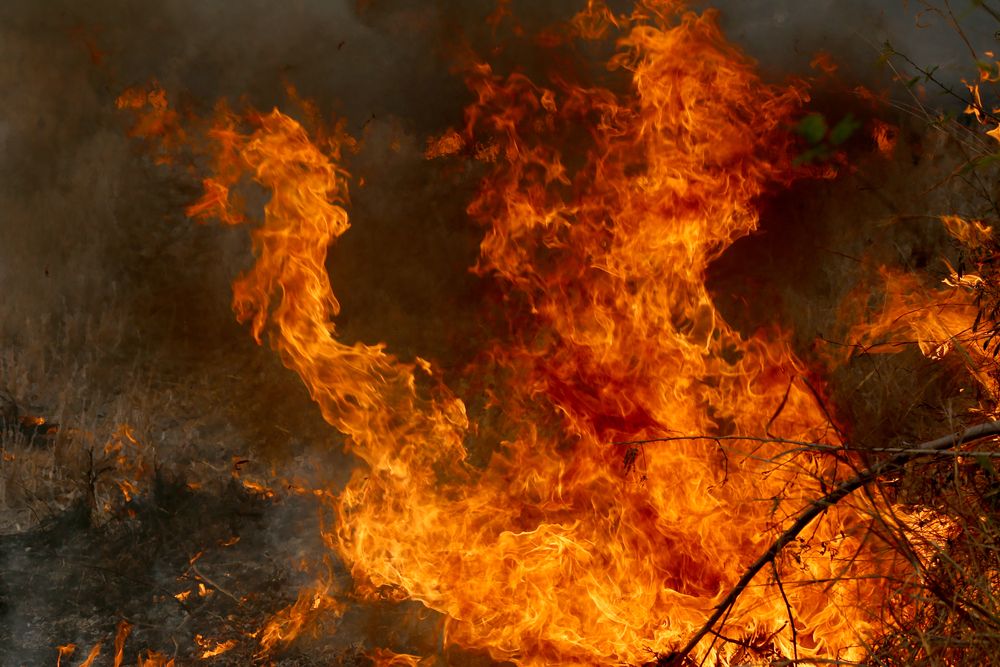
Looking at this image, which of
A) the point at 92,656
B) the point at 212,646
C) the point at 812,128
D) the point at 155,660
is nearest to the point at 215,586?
the point at 212,646

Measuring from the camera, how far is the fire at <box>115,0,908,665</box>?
442 centimetres

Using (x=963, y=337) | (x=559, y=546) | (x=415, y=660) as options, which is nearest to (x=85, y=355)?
(x=415, y=660)

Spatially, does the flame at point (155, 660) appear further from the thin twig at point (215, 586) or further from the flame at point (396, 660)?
the flame at point (396, 660)

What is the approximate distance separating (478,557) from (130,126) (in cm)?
356

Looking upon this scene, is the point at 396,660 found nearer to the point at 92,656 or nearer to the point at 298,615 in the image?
the point at 298,615

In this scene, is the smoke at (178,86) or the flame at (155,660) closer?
the flame at (155,660)

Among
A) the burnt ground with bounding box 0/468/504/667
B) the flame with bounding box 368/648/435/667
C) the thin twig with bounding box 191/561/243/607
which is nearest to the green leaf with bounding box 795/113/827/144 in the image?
the burnt ground with bounding box 0/468/504/667

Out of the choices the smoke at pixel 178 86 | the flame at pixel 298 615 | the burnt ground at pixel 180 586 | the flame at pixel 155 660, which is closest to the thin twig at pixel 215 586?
the burnt ground at pixel 180 586

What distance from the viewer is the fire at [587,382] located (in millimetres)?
4418

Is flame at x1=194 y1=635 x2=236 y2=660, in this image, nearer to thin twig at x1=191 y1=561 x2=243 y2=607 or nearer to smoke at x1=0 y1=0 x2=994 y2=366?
thin twig at x1=191 y1=561 x2=243 y2=607

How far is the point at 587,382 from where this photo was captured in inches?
214

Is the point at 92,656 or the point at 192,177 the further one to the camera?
the point at 192,177

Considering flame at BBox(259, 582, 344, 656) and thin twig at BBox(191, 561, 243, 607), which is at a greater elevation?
flame at BBox(259, 582, 344, 656)

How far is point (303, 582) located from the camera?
5.08m
